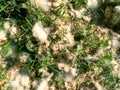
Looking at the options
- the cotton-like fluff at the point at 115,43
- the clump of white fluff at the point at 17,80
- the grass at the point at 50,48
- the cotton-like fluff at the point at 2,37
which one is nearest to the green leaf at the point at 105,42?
the grass at the point at 50,48

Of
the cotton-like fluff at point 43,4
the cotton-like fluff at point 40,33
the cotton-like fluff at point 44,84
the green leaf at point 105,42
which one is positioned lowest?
the cotton-like fluff at point 44,84

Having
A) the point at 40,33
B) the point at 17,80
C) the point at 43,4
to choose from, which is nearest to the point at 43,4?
the point at 43,4

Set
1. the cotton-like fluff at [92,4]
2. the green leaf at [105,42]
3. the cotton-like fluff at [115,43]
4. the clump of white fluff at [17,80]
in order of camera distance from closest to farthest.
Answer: the clump of white fluff at [17,80]
the green leaf at [105,42]
the cotton-like fluff at [115,43]
the cotton-like fluff at [92,4]

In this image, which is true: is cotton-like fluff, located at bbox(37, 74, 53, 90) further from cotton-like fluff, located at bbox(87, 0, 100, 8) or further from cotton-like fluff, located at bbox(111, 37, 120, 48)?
cotton-like fluff, located at bbox(87, 0, 100, 8)

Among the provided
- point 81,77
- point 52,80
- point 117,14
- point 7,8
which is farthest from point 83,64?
point 7,8

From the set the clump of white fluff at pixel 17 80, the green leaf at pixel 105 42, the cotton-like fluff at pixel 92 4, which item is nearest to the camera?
the clump of white fluff at pixel 17 80

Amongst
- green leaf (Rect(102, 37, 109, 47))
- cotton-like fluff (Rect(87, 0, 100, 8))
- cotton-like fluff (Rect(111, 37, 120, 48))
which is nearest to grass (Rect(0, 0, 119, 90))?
green leaf (Rect(102, 37, 109, 47))

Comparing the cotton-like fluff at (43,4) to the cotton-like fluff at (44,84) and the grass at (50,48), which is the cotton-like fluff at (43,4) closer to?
the grass at (50,48)
